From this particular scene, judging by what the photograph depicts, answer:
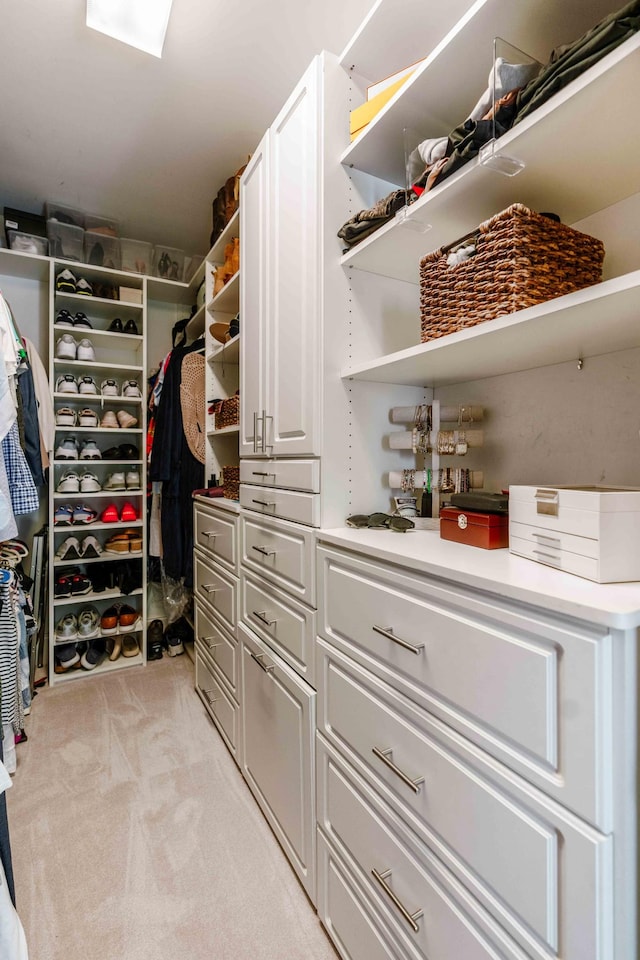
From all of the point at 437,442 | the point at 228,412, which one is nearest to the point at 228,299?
the point at 228,412

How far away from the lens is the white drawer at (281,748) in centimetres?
120

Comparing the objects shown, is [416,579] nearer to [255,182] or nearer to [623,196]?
[623,196]

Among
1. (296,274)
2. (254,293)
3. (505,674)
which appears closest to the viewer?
(505,674)

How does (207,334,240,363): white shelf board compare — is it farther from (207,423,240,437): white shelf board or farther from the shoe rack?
the shoe rack

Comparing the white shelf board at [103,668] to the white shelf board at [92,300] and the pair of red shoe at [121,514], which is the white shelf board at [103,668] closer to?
the pair of red shoe at [121,514]

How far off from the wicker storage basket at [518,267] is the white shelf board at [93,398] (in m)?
2.35

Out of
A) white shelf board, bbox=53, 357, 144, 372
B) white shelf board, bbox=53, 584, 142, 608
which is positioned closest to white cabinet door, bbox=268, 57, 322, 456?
white shelf board, bbox=53, 357, 144, 372

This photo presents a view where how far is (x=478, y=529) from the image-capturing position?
3.09 ft

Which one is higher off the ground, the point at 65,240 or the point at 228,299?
the point at 65,240

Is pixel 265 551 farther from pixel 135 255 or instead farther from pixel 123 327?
pixel 135 255

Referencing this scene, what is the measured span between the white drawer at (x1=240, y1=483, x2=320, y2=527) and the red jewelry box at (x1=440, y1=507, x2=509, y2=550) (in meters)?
0.36

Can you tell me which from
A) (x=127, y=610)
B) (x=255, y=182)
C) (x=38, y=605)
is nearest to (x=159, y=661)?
(x=127, y=610)

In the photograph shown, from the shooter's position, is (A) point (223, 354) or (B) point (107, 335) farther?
(B) point (107, 335)

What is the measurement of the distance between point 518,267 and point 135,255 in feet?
9.11
